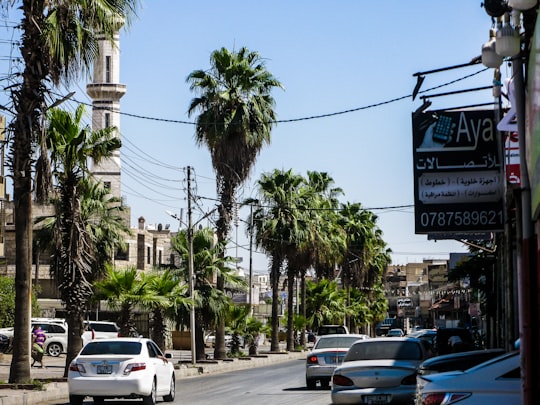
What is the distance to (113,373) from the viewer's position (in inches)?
883

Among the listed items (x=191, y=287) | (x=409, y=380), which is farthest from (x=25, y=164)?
(x=191, y=287)

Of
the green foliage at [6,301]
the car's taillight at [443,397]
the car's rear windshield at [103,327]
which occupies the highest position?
the green foliage at [6,301]

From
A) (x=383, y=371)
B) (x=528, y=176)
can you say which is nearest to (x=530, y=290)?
(x=528, y=176)

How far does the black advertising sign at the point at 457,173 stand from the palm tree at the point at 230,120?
2885 cm

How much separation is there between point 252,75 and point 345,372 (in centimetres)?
3337

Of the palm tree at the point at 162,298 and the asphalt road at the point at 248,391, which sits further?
the palm tree at the point at 162,298

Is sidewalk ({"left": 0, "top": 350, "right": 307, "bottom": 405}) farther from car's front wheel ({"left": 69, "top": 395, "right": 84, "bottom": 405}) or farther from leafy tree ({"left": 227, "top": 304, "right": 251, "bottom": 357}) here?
leafy tree ({"left": 227, "top": 304, "right": 251, "bottom": 357})

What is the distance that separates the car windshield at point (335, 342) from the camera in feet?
96.5

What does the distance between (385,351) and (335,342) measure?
342 inches

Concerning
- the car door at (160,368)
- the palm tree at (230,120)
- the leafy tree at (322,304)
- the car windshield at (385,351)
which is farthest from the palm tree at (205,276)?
the leafy tree at (322,304)

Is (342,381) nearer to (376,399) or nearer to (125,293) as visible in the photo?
(376,399)

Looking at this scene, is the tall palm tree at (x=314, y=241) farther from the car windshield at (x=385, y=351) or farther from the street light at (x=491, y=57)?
the street light at (x=491, y=57)

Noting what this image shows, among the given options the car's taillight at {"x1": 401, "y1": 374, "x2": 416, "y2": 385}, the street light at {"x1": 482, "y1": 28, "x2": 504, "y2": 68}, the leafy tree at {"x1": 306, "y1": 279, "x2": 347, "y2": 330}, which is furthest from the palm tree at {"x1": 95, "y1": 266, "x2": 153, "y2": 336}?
the leafy tree at {"x1": 306, "y1": 279, "x2": 347, "y2": 330}

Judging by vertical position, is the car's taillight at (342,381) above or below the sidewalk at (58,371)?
above
